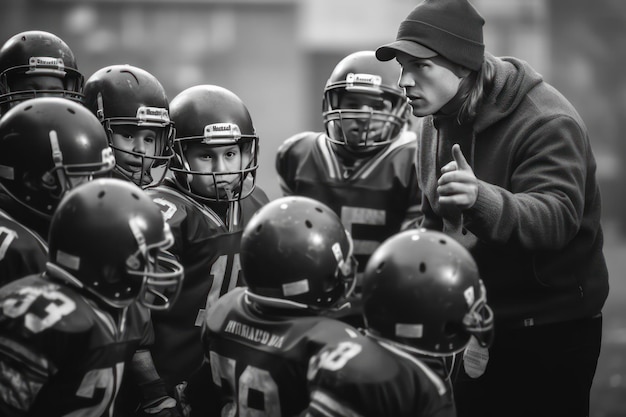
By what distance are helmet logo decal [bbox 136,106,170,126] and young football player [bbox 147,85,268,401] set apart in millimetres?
117

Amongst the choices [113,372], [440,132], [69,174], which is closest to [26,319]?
[113,372]

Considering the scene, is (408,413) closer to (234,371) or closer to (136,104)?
(234,371)

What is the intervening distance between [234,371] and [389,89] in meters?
2.29

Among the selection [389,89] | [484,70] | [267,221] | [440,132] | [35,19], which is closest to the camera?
[267,221]

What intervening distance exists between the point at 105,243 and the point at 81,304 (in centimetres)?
23

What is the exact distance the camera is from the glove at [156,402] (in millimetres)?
3615

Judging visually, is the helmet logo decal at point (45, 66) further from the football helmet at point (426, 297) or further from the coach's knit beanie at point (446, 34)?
the football helmet at point (426, 297)

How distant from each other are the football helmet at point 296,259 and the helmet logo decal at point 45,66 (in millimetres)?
1822

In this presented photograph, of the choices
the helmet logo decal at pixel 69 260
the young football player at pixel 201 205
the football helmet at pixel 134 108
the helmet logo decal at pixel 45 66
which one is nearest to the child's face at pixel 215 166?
the young football player at pixel 201 205

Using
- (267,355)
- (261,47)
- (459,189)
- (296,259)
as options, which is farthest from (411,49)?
(261,47)

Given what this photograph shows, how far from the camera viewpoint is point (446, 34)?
3773 mm

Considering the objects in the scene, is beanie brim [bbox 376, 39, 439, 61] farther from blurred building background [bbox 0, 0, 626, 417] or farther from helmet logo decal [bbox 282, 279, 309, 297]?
blurred building background [bbox 0, 0, 626, 417]

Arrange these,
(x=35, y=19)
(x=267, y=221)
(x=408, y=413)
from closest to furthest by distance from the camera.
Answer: (x=408, y=413)
(x=267, y=221)
(x=35, y=19)

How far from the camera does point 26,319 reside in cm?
294
